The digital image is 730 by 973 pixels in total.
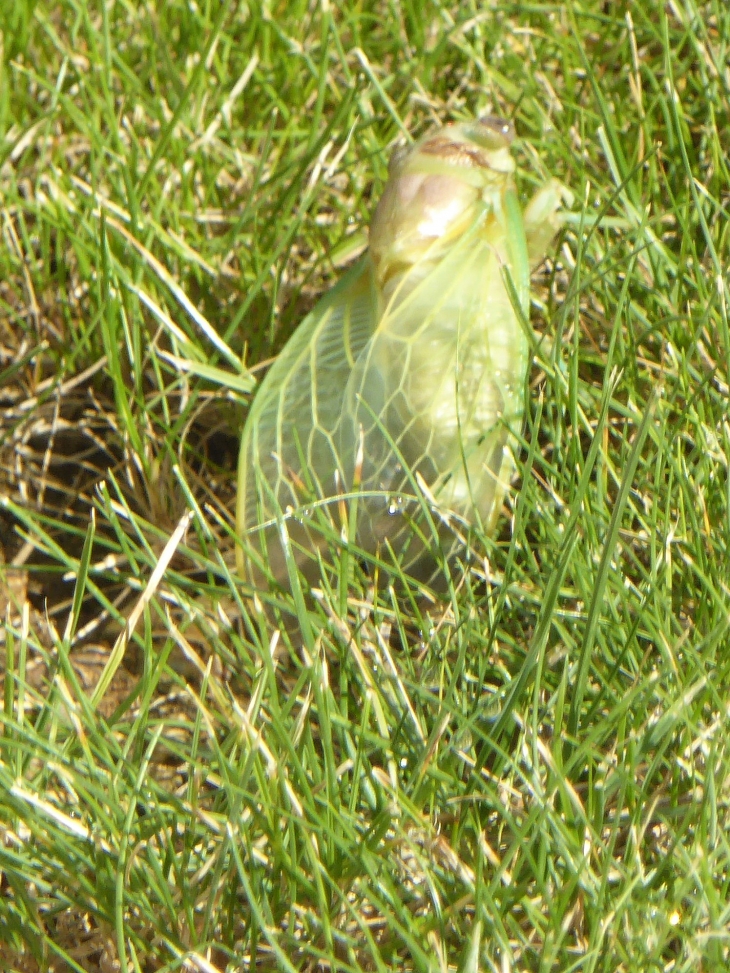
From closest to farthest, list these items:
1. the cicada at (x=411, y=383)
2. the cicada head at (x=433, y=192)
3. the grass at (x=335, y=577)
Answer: the grass at (x=335, y=577) → the cicada at (x=411, y=383) → the cicada head at (x=433, y=192)

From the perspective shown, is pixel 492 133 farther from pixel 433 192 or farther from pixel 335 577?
pixel 335 577

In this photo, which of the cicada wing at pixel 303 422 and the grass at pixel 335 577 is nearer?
the grass at pixel 335 577

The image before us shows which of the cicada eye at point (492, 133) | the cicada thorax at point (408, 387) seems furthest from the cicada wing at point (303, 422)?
the cicada eye at point (492, 133)

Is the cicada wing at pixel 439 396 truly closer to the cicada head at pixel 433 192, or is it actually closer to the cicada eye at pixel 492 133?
the cicada head at pixel 433 192

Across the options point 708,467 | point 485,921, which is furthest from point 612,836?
point 708,467

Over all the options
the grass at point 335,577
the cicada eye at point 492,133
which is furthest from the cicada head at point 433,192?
the grass at point 335,577

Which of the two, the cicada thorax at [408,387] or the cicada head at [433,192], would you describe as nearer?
the cicada thorax at [408,387]

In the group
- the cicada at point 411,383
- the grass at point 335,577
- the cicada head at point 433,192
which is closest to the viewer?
the grass at point 335,577

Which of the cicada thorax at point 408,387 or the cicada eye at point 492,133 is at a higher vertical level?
the cicada eye at point 492,133
